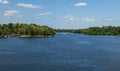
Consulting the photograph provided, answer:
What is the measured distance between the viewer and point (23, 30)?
16800 centimetres

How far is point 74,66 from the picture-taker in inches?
1695

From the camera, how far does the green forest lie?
16550 centimetres

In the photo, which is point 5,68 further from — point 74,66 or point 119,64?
point 119,64

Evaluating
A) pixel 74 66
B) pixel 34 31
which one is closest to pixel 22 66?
pixel 74 66

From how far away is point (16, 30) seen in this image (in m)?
177

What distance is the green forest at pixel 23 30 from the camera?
543 feet

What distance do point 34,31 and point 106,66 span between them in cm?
12388

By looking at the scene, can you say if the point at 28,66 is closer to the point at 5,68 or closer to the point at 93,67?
the point at 5,68

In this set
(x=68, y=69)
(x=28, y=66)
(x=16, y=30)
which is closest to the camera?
(x=68, y=69)

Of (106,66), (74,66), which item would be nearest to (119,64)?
(106,66)

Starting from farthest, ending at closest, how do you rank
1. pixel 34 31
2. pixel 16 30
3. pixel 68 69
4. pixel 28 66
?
pixel 16 30 < pixel 34 31 < pixel 28 66 < pixel 68 69

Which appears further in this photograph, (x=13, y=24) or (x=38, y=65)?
(x=13, y=24)

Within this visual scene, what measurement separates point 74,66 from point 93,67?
2.81 meters

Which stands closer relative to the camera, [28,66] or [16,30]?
[28,66]
